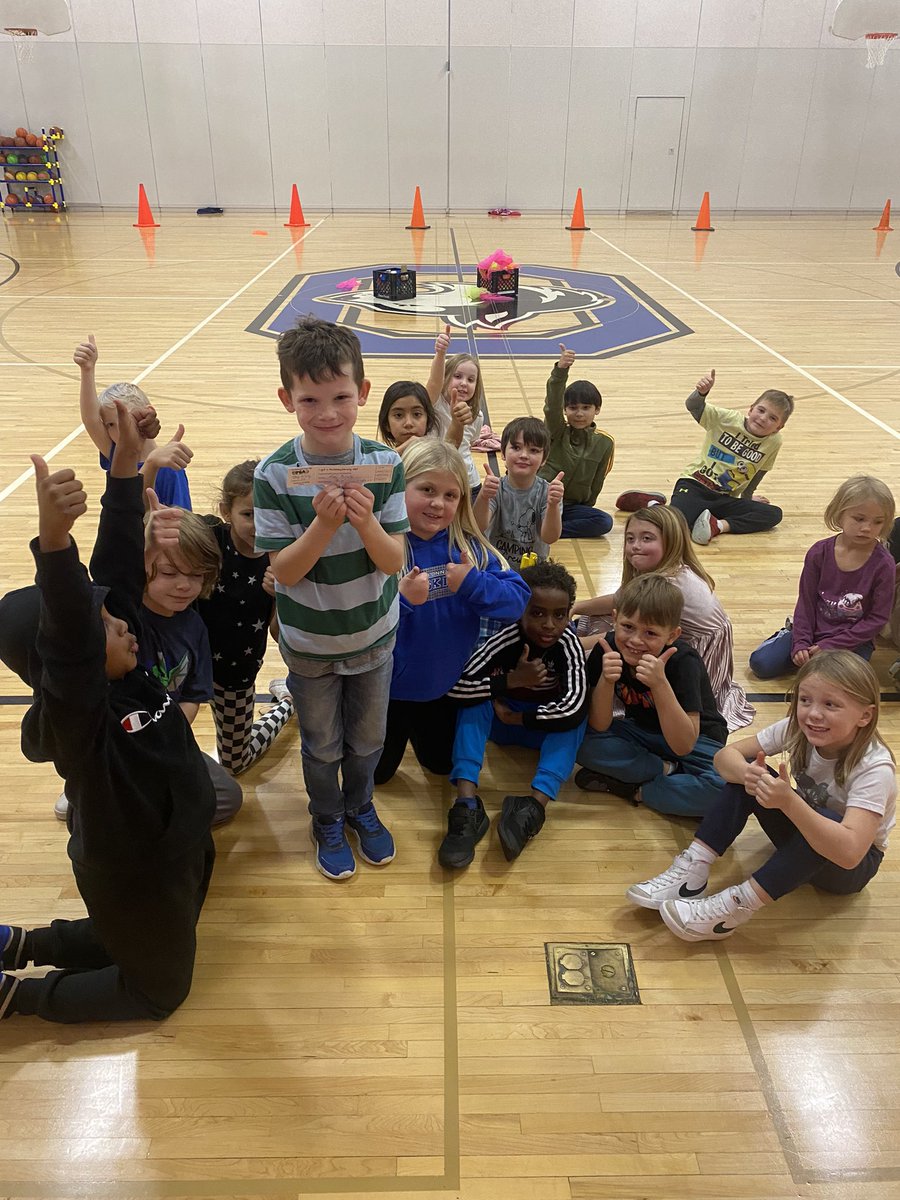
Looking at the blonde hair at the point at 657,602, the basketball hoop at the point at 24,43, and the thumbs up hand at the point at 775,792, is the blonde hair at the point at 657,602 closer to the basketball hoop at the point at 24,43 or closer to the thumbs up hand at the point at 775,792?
the thumbs up hand at the point at 775,792

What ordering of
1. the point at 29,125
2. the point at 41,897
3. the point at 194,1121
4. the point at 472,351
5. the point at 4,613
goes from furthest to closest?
the point at 29,125 → the point at 472,351 → the point at 41,897 → the point at 194,1121 → the point at 4,613

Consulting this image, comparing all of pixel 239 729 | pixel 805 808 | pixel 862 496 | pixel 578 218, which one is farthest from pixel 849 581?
pixel 578 218

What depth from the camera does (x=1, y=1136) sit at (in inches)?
69.4

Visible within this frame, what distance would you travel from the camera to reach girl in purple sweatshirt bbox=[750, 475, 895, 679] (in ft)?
10.2

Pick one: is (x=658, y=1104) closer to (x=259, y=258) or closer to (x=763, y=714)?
(x=763, y=714)

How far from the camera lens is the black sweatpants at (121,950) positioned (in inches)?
72.6

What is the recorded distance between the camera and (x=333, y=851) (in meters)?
2.45

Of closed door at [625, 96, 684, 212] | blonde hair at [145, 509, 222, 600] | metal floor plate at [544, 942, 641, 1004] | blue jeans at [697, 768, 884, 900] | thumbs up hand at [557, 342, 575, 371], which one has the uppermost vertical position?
closed door at [625, 96, 684, 212]

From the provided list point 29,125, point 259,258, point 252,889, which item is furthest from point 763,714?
point 29,125

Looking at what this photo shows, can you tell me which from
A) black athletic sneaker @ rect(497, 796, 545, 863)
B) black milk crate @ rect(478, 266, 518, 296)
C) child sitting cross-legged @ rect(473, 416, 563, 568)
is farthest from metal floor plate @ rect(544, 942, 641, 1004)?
black milk crate @ rect(478, 266, 518, 296)

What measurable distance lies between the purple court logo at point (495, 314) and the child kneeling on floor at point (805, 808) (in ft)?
19.7

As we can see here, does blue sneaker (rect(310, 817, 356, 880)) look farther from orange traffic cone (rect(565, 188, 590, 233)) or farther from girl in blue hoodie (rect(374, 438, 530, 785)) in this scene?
orange traffic cone (rect(565, 188, 590, 233))

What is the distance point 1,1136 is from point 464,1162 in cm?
99

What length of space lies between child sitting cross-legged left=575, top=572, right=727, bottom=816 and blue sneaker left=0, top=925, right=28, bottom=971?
1698mm
